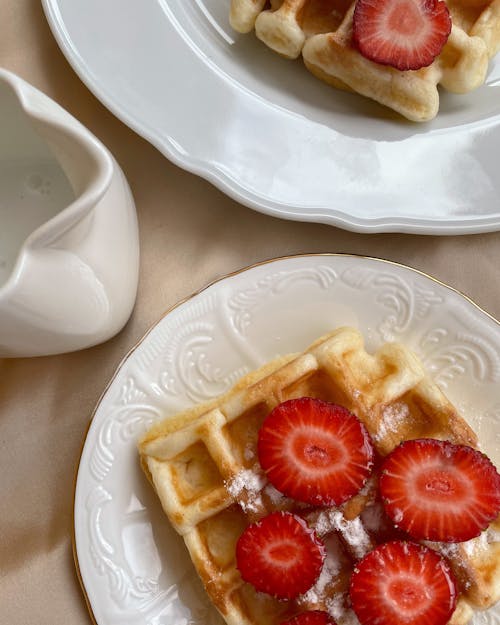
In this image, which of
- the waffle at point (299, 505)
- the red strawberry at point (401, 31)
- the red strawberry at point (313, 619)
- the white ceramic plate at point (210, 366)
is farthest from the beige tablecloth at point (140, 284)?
the red strawberry at point (313, 619)

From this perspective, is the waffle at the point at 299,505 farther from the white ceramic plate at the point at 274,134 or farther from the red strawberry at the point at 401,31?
the red strawberry at the point at 401,31

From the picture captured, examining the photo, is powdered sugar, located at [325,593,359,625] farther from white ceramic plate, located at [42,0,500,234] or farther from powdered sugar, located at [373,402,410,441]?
white ceramic plate, located at [42,0,500,234]

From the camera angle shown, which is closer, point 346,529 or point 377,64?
point 346,529

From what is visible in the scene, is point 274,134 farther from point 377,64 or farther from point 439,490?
point 439,490

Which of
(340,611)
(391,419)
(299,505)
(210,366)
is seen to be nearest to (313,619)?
(340,611)

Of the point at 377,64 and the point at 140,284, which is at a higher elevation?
the point at 377,64

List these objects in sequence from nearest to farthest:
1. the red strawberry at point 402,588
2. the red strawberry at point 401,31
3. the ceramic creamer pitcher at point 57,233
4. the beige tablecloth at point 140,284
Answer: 1. the ceramic creamer pitcher at point 57,233
2. the red strawberry at point 402,588
3. the red strawberry at point 401,31
4. the beige tablecloth at point 140,284
